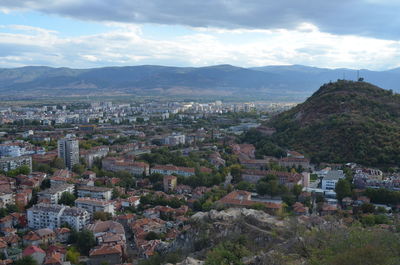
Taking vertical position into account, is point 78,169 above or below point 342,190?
below

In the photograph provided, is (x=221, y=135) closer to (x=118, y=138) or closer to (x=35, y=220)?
(x=118, y=138)

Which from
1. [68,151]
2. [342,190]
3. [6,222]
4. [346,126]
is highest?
[346,126]

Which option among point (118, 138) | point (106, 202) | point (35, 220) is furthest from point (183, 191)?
point (118, 138)

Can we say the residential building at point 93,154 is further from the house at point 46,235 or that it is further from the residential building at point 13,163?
the house at point 46,235

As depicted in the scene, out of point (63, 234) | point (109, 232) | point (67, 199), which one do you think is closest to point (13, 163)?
point (67, 199)

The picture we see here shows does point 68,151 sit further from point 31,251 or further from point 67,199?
point 31,251

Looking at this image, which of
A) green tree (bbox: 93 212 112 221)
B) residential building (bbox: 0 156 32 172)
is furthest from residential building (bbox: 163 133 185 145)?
green tree (bbox: 93 212 112 221)

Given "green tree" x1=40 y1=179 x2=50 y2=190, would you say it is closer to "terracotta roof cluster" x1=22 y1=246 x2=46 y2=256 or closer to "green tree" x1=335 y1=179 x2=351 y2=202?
"terracotta roof cluster" x1=22 y1=246 x2=46 y2=256

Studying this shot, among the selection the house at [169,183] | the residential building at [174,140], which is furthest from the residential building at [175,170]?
the residential building at [174,140]
